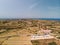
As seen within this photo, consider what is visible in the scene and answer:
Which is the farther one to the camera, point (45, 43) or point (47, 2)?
point (47, 2)

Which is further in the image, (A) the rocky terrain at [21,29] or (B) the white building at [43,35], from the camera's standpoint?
(A) the rocky terrain at [21,29]

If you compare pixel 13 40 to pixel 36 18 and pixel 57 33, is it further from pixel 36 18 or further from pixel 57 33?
pixel 57 33

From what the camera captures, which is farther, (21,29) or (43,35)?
(21,29)

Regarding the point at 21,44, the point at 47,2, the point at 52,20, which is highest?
the point at 47,2

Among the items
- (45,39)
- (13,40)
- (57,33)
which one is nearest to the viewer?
(45,39)

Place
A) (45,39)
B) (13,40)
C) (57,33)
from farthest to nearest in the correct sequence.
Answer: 1. (57,33)
2. (13,40)
3. (45,39)

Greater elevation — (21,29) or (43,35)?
(21,29)

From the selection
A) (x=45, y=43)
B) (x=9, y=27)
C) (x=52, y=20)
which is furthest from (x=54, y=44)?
(x=9, y=27)

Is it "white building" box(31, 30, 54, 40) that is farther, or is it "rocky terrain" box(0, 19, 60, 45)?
"rocky terrain" box(0, 19, 60, 45)
